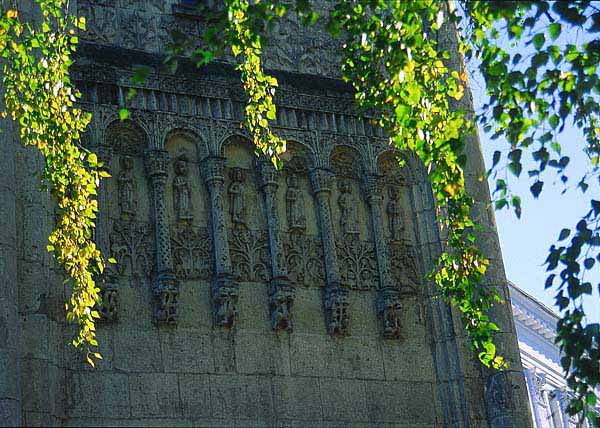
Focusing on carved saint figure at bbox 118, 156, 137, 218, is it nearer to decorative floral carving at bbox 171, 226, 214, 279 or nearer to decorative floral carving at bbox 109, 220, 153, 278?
decorative floral carving at bbox 109, 220, 153, 278

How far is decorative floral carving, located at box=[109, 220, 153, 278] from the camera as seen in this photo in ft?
44.4

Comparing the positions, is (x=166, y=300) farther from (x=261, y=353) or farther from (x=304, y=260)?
(x=304, y=260)

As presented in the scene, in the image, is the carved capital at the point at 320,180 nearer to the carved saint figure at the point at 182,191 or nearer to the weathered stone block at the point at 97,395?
the carved saint figure at the point at 182,191

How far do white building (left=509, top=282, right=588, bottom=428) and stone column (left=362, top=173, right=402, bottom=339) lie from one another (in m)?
11.7

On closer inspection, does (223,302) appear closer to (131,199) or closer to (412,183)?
(131,199)

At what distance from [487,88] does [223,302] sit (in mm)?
3727

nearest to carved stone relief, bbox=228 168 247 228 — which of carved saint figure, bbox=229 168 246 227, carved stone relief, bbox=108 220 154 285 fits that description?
carved saint figure, bbox=229 168 246 227

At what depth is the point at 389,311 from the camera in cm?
1451

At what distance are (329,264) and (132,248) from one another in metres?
2.10

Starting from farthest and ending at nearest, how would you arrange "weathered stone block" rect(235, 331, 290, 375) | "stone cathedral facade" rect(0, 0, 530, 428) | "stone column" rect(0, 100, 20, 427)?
"weathered stone block" rect(235, 331, 290, 375) < "stone cathedral facade" rect(0, 0, 530, 428) < "stone column" rect(0, 100, 20, 427)

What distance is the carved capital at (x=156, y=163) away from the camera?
45.9ft

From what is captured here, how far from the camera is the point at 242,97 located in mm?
14711

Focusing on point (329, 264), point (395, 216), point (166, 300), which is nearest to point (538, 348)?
point (395, 216)

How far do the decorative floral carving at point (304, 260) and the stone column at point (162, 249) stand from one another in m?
1.34
